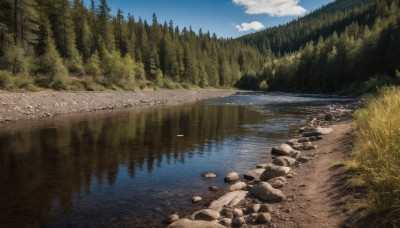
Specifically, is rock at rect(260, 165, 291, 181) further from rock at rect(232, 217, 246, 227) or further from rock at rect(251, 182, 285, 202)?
rock at rect(232, 217, 246, 227)

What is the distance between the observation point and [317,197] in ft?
31.7

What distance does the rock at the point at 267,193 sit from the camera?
403 inches

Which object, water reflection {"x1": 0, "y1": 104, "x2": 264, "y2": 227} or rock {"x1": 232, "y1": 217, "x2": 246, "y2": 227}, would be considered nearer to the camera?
rock {"x1": 232, "y1": 217, "x2": 246, "y2": 227}

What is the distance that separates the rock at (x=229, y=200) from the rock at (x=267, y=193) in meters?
0.49

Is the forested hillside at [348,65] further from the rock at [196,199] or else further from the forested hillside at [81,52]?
the rock at [196,199]

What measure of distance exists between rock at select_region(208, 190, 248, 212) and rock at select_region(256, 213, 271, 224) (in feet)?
5.62

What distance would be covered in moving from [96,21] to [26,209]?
101m

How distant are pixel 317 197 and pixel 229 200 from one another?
9.21ft

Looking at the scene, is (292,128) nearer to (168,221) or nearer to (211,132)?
(211,132)

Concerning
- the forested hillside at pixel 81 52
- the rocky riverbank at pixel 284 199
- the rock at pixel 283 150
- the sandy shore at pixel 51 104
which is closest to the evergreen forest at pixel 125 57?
the forested hillside at pixel 81 52

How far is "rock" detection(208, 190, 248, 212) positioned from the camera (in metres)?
10.5

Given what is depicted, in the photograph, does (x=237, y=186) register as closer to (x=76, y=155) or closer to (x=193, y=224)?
(x=193, y=224)

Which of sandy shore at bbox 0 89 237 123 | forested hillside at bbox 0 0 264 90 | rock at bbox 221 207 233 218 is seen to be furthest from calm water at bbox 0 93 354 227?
forested hillside at bbox 0 0 264 90

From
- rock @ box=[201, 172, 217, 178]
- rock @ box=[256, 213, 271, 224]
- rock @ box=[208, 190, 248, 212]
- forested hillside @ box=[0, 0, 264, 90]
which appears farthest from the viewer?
forested hillside @ box=[0, 0, 264, 90]
